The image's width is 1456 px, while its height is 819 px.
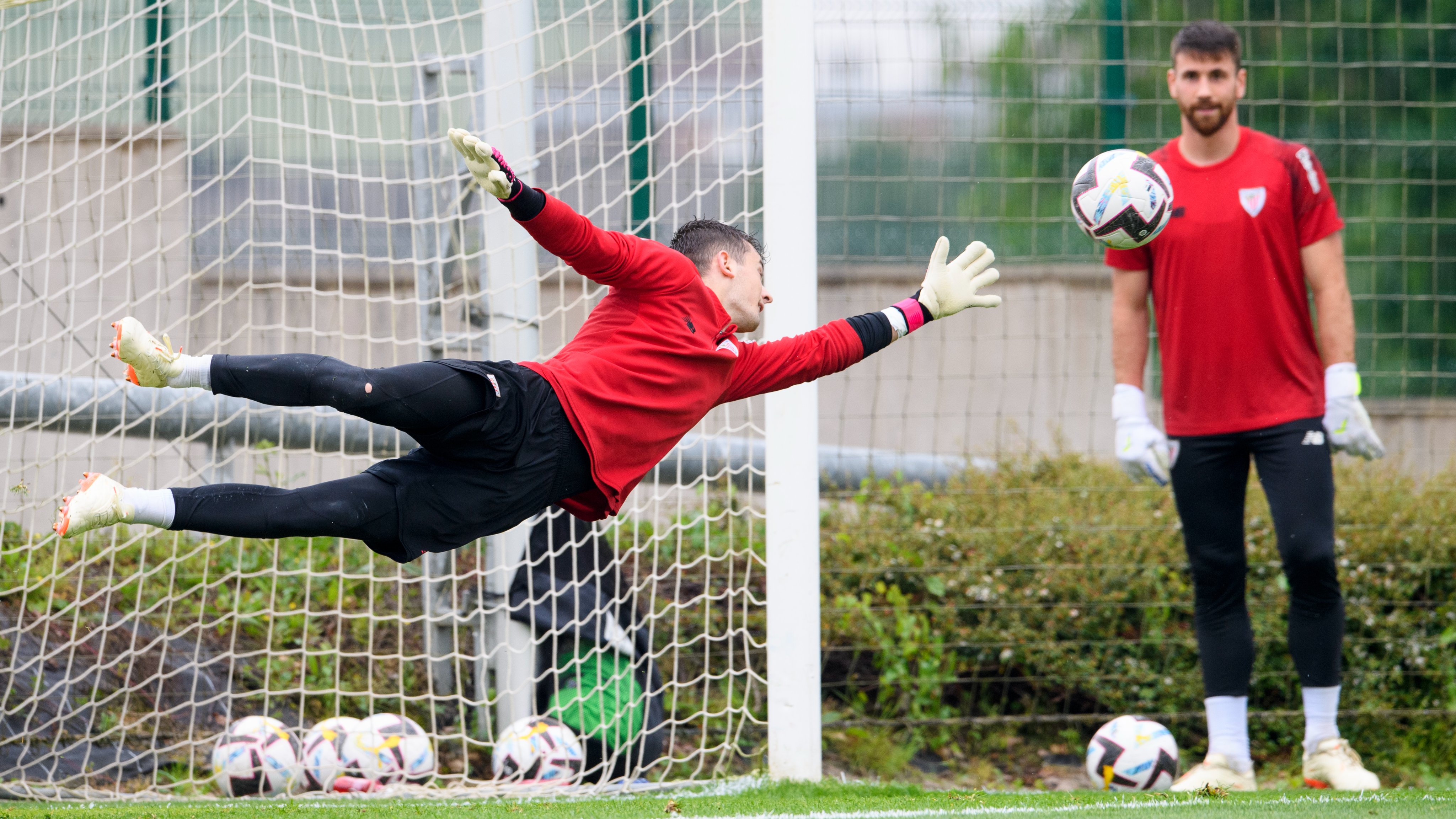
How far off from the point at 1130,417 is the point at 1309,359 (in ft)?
2.00

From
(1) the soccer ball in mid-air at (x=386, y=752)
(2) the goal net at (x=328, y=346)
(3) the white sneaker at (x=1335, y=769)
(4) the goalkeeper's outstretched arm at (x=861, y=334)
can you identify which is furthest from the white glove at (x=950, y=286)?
(1) the soccer ball in mid-air at (x=386, y=752)

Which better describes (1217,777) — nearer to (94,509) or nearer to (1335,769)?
(1335,769)

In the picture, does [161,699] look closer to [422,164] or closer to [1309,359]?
[422,164]

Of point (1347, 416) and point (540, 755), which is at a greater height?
point (1347, 416)

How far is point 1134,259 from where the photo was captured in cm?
456

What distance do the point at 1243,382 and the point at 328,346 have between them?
405 cm

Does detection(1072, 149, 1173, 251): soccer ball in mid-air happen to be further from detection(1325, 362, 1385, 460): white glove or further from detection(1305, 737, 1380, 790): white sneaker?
detection(1305, 737, 1380, 790): white sneaker

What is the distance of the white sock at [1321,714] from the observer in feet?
14.0

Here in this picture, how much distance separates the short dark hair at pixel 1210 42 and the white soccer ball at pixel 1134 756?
229 centimetres

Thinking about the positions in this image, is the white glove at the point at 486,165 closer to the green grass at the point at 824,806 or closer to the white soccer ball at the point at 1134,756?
the green grass at the point at 824,806

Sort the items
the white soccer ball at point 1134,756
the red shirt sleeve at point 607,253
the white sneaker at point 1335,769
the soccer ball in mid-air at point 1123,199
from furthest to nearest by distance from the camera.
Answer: the white soccer ball at point 1134,756
the white sneaker at point 1335,769
the soccer ball in mid-air at point 1123,199
the red shirt sleeve at point 607,253

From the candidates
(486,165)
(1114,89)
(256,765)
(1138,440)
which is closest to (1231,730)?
(1138,440)

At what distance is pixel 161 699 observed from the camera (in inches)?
209

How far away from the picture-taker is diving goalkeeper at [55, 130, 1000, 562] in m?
3.17
